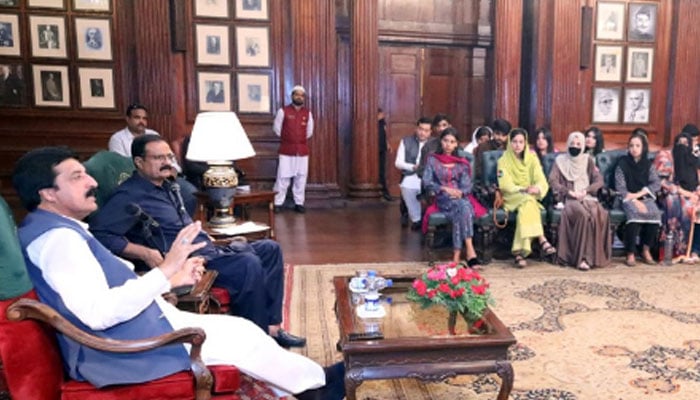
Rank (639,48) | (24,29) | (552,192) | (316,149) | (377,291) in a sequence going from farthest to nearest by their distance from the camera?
1. (639,48)
2. (316,149)
3. (24,29)
4. (552,192)
5. (377,291)

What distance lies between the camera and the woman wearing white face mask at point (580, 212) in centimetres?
469

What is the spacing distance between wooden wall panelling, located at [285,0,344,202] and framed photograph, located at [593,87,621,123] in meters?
3.93

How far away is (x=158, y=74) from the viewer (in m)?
7.14

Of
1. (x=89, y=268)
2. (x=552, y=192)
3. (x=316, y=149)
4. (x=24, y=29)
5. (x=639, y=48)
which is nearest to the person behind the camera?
(x=89, y=268)

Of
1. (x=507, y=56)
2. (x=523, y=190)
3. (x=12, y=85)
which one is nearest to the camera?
(x=523, y=190)

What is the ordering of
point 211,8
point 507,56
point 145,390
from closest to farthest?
point 145,390
point 211,8
point 507,56

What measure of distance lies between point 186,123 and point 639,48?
667 centimetres

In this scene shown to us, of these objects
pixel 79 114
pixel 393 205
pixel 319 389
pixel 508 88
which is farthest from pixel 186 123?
pixel 319 389

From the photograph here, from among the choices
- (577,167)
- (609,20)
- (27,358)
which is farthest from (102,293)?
(609,20)

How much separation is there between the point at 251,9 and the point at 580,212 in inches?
195

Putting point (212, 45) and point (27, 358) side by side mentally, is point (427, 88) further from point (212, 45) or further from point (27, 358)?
point (27, 358)

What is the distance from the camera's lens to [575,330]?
3289 millimetres

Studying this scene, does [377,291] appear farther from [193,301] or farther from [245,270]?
[193,301]

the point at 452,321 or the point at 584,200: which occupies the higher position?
the point at 584,200
